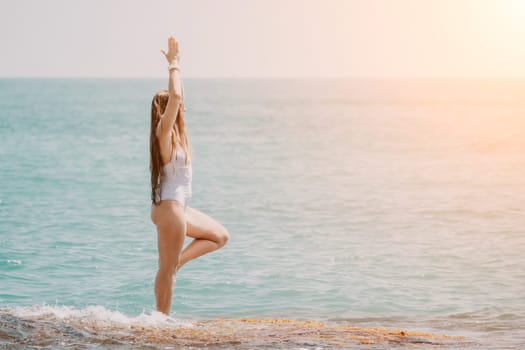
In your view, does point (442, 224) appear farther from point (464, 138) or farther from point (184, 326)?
point (464, 138)

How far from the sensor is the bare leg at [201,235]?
795 cm

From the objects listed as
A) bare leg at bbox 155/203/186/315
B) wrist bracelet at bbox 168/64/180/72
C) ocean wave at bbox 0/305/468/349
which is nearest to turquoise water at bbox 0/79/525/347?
ocean wave at bbox 0/305/468/349

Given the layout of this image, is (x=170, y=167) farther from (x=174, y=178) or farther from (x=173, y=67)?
(x=173, y=67)

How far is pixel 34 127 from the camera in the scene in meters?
54.2

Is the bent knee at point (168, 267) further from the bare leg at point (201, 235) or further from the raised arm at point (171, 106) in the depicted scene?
the raised arm at point (171, 106)

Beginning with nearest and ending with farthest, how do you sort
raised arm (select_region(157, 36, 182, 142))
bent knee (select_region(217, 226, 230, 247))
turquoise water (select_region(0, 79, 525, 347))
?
raised arm (select_region(157, 36, 182, 142)) < bent knee (select_region(217, 226, 230, 247)) < turquoise water (select_region(0, 79, 525, 347))

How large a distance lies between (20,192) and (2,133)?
1027 inches

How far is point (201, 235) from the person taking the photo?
804cm

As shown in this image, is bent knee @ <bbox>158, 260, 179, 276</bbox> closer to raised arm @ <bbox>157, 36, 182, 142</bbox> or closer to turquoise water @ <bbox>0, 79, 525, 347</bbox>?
raised arm @ <bbox>157, 36, 182, 142</bbox>

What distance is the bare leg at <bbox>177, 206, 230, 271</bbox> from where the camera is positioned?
7.95 m

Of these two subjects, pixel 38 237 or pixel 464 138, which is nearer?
pixel 38 237

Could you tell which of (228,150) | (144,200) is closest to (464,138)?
(228,150)

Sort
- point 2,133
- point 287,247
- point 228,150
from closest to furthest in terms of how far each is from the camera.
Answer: point 287,247 < point 228,150 < point 2,133

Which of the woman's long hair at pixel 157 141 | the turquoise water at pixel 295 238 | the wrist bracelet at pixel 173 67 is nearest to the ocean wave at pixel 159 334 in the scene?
the turquoise water at pixel 295 238
